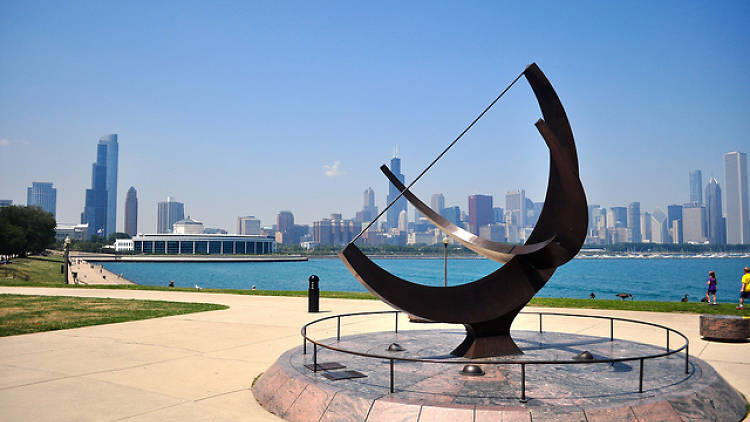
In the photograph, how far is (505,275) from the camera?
6738 mm

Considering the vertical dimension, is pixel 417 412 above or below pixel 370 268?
below

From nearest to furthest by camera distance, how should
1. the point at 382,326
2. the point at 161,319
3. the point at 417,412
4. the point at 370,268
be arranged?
the point at 417,412
the point at 370,268
the point at 382,326
the point at 161,319

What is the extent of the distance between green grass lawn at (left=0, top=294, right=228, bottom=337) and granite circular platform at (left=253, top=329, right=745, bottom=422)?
652 centimetres

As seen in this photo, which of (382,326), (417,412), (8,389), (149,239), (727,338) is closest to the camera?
(417,412)

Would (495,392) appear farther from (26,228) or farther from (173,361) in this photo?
(26,228)

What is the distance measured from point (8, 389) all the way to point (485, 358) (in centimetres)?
535

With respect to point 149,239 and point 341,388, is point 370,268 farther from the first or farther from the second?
point 149,239

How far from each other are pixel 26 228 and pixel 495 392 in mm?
62943

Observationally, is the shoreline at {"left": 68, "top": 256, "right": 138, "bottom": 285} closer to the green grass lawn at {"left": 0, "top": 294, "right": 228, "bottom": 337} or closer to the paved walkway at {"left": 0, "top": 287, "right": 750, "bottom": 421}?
the green grass lawn at {"left": 0, "top": 294, "right": 228, "bottom": 337}

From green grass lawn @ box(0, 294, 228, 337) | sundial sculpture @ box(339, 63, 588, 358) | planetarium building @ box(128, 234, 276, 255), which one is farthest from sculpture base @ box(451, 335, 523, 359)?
planetarium building @ box(128, 234, 276, 255)

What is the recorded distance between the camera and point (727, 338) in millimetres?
8812

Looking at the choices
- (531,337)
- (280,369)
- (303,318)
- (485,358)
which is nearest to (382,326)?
(303,318)

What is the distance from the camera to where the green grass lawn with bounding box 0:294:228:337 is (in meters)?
10.5

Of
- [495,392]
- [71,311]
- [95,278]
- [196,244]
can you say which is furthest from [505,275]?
[196,244]
